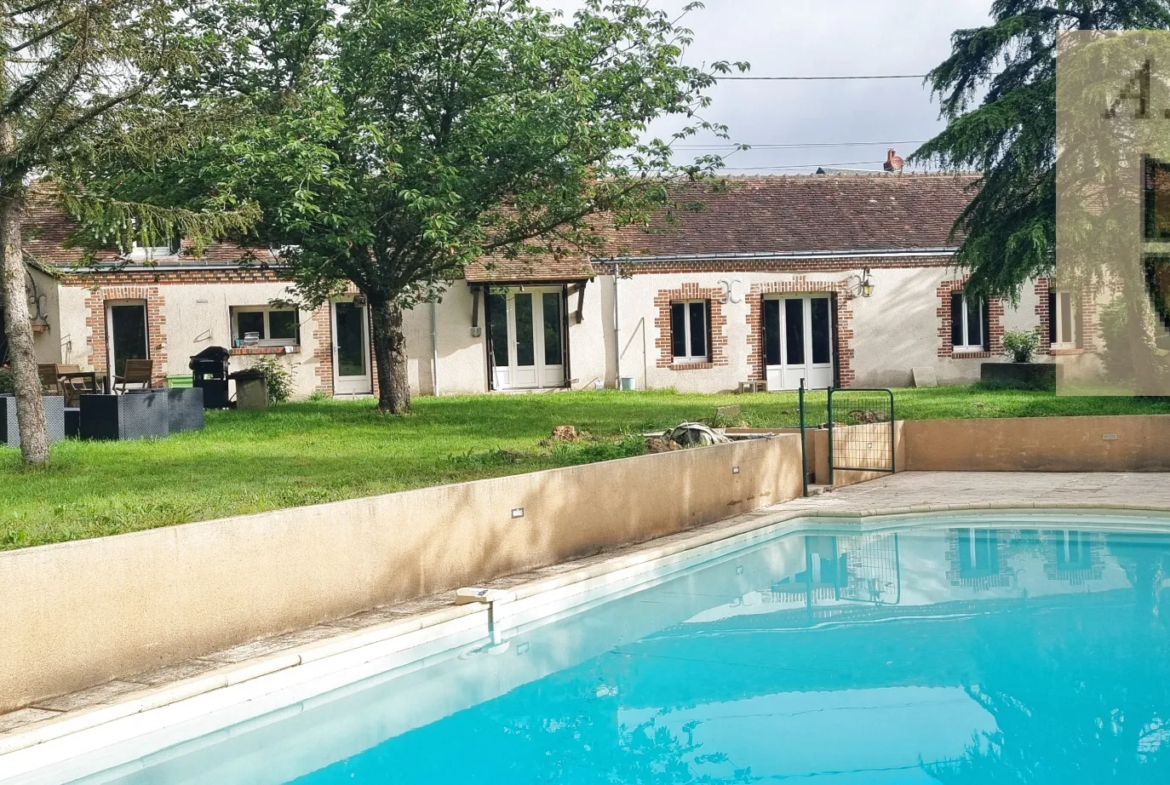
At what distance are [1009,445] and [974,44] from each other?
24.6ft

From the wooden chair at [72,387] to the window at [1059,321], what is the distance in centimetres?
1864

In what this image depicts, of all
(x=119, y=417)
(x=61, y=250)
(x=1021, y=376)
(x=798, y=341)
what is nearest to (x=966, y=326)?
(x=798, y=341)

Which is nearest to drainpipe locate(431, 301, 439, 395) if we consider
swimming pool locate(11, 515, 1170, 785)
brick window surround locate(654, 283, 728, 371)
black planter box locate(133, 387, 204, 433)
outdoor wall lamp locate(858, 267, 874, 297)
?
brick window surround locate(654, 283, 728, 371)

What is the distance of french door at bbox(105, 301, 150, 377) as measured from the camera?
21.3 meters

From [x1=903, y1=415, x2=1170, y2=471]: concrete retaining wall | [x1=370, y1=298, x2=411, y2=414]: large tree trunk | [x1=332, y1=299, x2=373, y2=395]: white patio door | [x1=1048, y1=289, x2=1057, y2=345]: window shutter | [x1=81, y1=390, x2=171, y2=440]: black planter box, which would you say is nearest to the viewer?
[x1=81, y1=390, x2=171, y2=440]: black planter box

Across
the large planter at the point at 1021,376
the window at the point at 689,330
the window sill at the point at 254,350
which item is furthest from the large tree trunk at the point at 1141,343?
the window sill at the point at 254,350

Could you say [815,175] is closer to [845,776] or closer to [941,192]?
[941,192]

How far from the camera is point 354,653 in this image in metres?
6.63

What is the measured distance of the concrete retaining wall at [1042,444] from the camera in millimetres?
14211

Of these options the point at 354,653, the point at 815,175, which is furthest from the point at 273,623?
the point at 815,175

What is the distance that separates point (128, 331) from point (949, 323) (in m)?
16.5

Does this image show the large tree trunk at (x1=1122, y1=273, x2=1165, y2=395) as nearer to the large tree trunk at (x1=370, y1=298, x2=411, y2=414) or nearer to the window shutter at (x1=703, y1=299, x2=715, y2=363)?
the window shutter at (x1=703, y1=299, x2=715, y2=363)

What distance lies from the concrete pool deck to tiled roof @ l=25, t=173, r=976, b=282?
984cm

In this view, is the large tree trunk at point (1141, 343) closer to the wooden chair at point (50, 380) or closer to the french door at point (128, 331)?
the wooden chair at point (50, 380)
